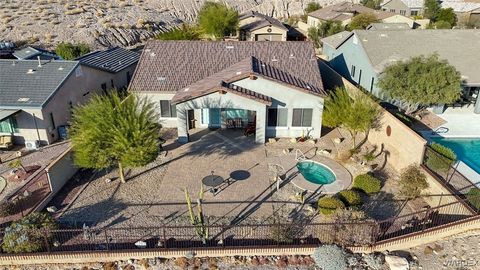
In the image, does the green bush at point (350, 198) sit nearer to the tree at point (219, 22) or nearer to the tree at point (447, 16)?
the tree at point (219, 22)

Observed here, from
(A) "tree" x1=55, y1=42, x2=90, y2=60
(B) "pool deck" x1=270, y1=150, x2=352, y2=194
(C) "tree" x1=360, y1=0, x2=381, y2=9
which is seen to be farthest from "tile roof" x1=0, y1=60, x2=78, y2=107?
(C) "tree" x1=360, y1=0, x2=381, y2=9

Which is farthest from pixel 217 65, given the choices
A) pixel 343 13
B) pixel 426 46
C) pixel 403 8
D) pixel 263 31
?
pixel 403 8

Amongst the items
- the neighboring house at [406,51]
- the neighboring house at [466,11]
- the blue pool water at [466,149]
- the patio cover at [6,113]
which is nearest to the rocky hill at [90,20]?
the patio cover at [6,113]

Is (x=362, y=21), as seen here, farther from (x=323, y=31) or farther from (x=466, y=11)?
(x=466, y=11)

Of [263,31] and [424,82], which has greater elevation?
[263,31]

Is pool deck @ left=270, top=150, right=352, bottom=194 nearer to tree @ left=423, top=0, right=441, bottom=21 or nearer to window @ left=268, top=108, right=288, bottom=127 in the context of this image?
window @ left=268, top=108, right=288, bottom=127

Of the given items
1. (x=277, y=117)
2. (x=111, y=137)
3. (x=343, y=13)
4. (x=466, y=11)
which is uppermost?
(x=343, y=13)

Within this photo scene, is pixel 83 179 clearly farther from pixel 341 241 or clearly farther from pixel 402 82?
pixel 402 82
